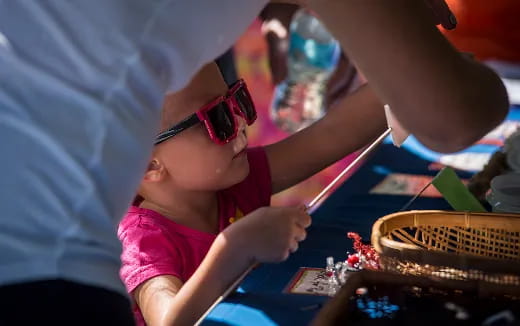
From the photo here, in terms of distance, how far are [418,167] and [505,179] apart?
0.38 m

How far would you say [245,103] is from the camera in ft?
4.11

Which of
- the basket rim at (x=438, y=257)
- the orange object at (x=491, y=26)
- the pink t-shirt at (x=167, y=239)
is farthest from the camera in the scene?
the orange object at (x=491, y=26)

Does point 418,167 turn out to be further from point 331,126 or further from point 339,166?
point 339,166

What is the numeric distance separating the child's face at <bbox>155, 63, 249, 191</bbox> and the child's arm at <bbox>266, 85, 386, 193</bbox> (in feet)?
0.70

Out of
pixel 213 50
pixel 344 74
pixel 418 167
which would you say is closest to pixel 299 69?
pixel 344 74

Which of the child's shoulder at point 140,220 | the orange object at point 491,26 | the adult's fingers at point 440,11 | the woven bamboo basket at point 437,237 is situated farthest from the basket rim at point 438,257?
the orange object at point 491,26

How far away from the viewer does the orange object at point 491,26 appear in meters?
2.16

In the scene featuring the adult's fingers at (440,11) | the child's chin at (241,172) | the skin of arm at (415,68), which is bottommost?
the child's chin at (241,172)

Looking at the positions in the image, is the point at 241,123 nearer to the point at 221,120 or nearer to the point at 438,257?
the point at 221,120

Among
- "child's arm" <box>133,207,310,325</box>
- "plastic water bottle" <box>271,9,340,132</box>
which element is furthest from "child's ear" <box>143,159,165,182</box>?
"plastic water bottle" <box>271,9,340,132</box>

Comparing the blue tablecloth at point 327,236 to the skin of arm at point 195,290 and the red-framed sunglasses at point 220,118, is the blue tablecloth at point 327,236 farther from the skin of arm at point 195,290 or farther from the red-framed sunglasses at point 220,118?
the red-framed sunglasses at point 220,118

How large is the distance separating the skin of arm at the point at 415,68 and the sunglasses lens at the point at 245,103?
0.55 meters

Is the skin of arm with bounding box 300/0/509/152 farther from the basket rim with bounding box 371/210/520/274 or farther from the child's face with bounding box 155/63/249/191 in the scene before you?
the child's face with bounding box 155/63/249/191

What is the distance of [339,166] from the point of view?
2.95 metres
